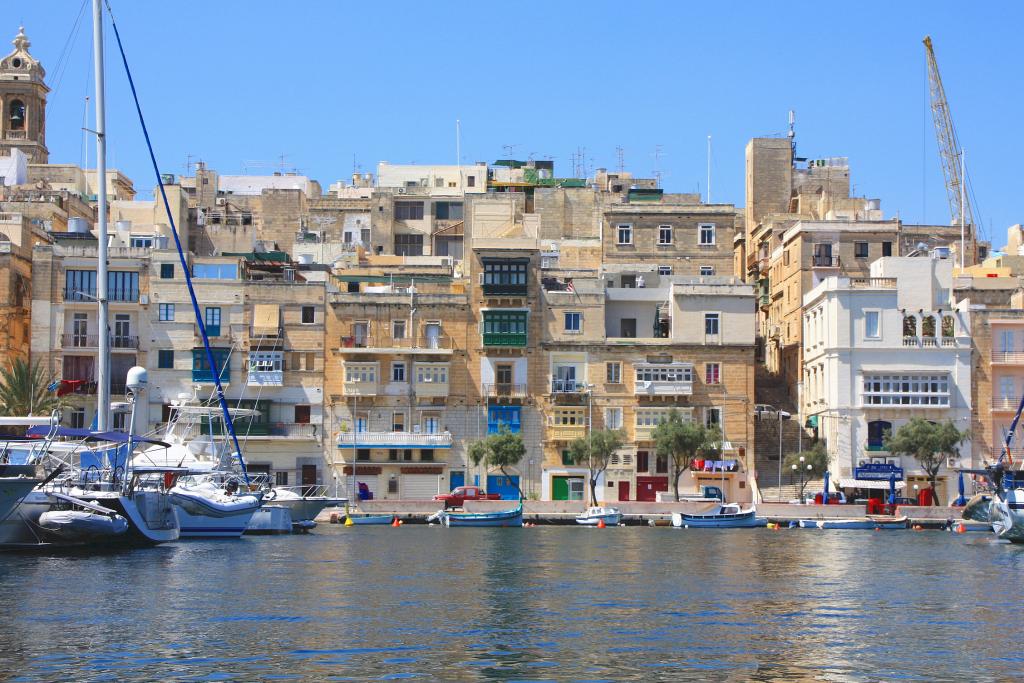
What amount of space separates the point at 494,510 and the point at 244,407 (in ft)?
55.5

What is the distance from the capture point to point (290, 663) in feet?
109

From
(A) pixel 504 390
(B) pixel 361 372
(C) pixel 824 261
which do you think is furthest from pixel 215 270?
(C) pixel 824 261

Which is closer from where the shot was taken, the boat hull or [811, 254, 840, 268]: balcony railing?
the boat hull

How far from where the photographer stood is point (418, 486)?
92.2m

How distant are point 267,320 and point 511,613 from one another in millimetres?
53475

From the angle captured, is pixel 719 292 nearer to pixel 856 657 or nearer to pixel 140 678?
pixel 856 657

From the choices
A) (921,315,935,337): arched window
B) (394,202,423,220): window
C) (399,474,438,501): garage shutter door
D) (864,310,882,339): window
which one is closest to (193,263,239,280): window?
(399,474,438,501): garage shutter door

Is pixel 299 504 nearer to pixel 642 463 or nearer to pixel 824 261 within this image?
pixel 642 463

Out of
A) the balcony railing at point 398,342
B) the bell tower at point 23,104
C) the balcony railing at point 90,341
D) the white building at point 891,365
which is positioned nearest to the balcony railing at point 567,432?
the balcony railing at point 398,342

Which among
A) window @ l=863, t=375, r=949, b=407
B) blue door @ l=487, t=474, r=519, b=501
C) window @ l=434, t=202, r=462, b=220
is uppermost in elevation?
window @ l=434, t=202, r=462, b=220

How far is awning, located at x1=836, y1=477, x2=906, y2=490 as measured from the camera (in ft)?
296

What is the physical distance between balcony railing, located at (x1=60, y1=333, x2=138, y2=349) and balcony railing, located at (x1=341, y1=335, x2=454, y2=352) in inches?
463

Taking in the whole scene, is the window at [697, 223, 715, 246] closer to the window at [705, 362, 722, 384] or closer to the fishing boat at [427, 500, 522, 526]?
the window at [705, 362, 722, 384]

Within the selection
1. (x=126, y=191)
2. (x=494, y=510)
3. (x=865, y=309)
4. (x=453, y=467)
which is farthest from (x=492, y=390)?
(x=126, y=191)
